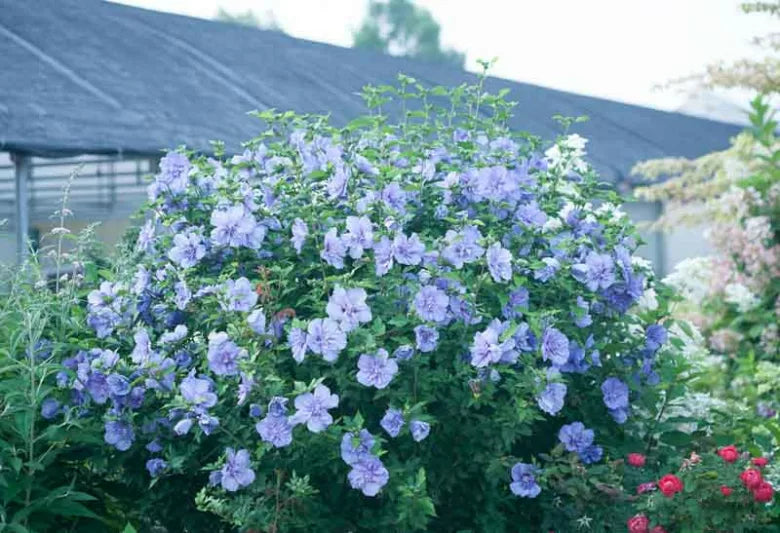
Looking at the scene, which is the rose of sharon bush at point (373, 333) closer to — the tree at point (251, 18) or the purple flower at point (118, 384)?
the purple flower at point (118, 384)

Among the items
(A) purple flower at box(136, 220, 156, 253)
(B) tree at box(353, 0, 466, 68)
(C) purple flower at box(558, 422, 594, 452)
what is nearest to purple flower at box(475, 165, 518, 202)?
(C) purple flower at box(558, 422, 594, 452)

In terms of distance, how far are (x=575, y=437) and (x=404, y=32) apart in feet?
139

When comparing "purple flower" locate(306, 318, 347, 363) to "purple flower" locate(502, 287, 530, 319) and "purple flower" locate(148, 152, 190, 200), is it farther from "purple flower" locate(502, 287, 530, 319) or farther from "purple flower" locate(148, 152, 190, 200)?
"purple flower" locate(148, 152, 190, 200)

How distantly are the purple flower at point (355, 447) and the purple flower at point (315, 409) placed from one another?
0.07 metres

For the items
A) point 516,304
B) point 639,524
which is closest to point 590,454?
point 639,524

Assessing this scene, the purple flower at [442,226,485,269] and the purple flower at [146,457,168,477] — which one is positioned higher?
the purple flower at [442,226,485,269]

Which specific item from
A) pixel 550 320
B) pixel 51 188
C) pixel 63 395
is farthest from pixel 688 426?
pixel 51 188

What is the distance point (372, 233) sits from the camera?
306 centimetres

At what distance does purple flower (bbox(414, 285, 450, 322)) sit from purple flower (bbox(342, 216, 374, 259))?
226mm

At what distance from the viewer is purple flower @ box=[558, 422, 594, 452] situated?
3236 millimetres

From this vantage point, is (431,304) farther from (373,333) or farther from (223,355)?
(223,355)

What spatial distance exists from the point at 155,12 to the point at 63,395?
9898mm

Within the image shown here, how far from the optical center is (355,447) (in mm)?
2768

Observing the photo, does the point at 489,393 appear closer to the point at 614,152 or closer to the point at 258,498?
the point at 258,498
